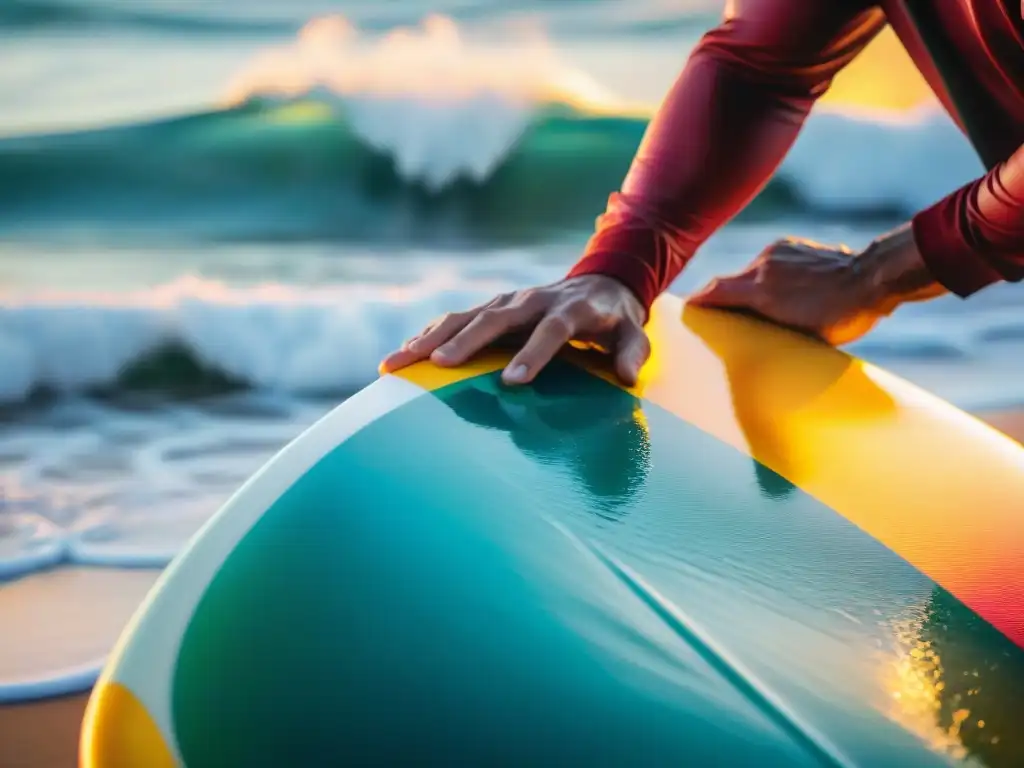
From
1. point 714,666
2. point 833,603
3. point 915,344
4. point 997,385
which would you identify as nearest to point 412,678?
point 714,666

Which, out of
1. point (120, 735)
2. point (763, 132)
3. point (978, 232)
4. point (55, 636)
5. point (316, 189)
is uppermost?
point (763, 132)

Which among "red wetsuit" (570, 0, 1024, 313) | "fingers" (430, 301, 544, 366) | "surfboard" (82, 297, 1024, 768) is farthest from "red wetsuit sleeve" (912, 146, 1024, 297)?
"fingers" (430, 301, 544, 366)

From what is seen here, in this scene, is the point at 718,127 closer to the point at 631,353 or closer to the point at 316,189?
the point at 631,353

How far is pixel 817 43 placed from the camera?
1.39 meters

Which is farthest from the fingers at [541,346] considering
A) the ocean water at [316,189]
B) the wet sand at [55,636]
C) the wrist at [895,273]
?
the ocean water at [316,189]

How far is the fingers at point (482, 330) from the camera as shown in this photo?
1182 millimetres

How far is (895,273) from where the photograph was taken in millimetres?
1395

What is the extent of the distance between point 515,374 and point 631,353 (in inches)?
5.8

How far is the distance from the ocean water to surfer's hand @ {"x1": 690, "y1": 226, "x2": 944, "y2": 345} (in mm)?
1363

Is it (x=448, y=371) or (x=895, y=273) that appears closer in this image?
(x=448, y=371)

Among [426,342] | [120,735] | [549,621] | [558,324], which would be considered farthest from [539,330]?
[120,735]

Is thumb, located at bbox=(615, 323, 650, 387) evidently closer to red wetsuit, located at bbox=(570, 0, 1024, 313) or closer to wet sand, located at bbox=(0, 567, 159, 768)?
red wetsuit, located at bbox=(570, 0, 1024, 313)

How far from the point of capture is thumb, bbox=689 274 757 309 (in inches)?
57.6

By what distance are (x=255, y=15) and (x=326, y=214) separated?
151 cm
